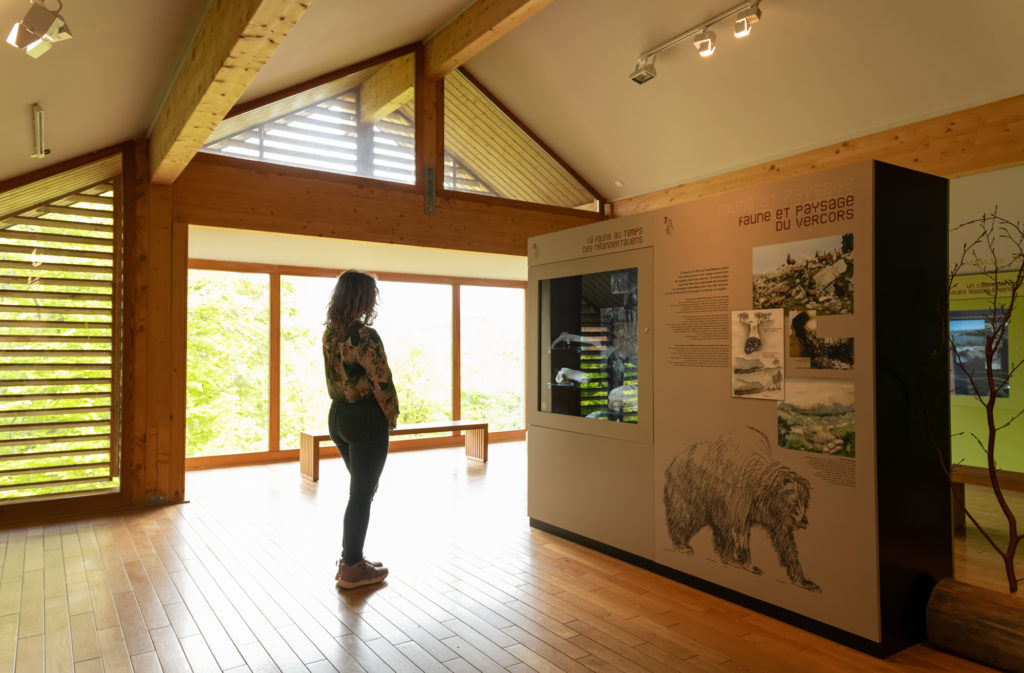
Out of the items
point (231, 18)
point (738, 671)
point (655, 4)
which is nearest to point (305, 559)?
point (738, 671)

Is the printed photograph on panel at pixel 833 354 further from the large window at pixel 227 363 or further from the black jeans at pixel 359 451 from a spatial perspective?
the large window at pixel 227 363

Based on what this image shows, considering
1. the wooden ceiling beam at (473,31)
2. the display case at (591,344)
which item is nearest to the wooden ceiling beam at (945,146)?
the display case at (591,344)

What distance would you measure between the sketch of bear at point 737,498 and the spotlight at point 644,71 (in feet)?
13.0

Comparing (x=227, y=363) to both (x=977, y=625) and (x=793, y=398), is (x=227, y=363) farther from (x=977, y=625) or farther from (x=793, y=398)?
(x=977, y=625)

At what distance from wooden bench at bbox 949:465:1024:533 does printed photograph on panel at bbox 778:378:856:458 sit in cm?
57

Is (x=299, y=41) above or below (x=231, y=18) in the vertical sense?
above

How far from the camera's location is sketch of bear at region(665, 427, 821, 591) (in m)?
3.37

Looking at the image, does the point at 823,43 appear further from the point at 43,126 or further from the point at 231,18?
the point at 43,126

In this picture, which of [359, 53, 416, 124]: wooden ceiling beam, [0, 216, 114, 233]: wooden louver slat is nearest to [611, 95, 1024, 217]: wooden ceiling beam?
[359, 53, 416, 124]: wooden ceiling beam

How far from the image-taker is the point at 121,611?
140 inches

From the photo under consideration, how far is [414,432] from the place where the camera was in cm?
807

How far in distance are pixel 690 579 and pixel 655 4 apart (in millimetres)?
4796

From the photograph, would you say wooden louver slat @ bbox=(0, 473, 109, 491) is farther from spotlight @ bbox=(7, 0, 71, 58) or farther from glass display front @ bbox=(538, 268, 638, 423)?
spotlight @ bbox=(7, 0, 71, 58)

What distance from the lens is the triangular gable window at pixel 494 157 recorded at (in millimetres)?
7727
